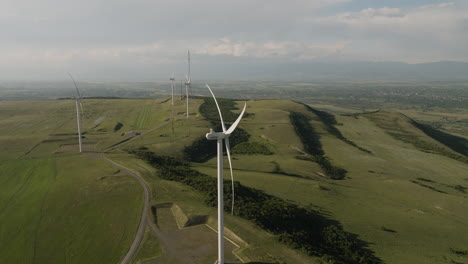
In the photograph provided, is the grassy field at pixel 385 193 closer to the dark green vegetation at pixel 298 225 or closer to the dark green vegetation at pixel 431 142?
the dark green vegetation at pixel 298 225

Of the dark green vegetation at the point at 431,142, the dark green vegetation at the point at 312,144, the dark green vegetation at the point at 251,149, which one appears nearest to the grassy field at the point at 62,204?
the dark green vegetation at the point at 251,149

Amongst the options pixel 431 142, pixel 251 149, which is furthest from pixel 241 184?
pixel 431 142

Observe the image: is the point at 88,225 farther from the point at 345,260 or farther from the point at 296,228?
the point at 345,260

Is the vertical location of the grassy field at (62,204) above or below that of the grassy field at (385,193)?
above

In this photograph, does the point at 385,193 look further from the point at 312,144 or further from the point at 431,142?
the point at 431,142

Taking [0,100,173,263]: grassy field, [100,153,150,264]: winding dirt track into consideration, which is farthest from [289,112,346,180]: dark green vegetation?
[0,100,173,263]: grassy field

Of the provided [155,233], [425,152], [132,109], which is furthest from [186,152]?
[425,152]
